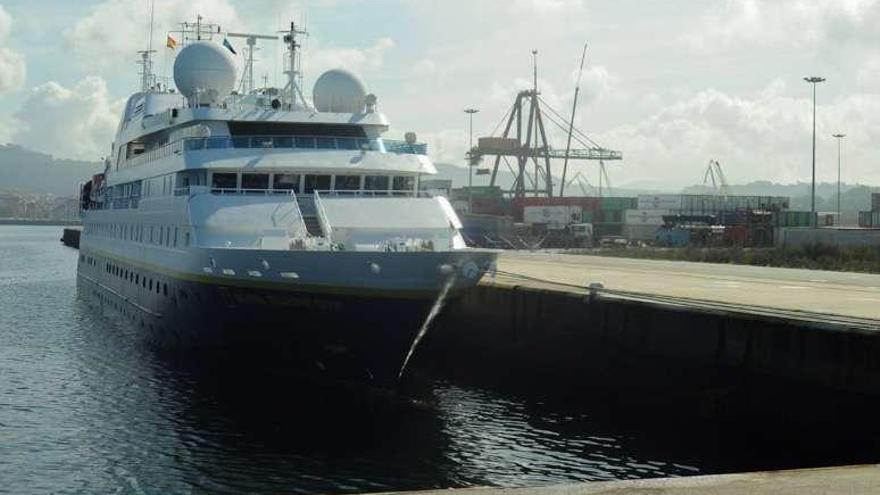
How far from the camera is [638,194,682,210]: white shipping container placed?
103 metres

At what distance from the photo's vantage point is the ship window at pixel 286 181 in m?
34.4

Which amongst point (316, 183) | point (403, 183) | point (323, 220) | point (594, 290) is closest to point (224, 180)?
point (316, 183)

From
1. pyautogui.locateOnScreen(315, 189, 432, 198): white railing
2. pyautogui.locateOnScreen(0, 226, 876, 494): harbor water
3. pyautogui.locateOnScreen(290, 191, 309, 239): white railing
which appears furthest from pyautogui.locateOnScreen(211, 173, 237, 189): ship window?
pyautogui.locateOnScreen(0, 226, 876, 494): harbor water

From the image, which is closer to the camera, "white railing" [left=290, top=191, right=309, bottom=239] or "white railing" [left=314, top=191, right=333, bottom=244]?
"white railing" [left=314, top=191, right=333, bottom=244]

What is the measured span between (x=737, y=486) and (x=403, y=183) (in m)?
24.2

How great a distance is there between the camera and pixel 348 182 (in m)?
35.1

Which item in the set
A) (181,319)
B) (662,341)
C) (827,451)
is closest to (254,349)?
(181,319)

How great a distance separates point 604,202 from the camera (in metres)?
115

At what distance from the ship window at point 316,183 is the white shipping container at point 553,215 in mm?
67276

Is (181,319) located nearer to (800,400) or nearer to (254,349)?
(254,349)

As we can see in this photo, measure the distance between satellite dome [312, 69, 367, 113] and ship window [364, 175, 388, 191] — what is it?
672 cm

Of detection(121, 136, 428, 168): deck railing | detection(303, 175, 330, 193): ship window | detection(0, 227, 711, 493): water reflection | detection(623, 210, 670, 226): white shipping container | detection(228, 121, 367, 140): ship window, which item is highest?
detection(228, 121, 367, 140): ship window

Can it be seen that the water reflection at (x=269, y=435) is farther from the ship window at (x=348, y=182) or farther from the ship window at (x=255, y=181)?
the ship window at (x=348, y=182)

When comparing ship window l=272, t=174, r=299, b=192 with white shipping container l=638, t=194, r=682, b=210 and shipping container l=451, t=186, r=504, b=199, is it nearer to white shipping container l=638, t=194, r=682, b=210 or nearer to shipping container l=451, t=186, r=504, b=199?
white shipping container l=638, t=194, r=682, b=210
